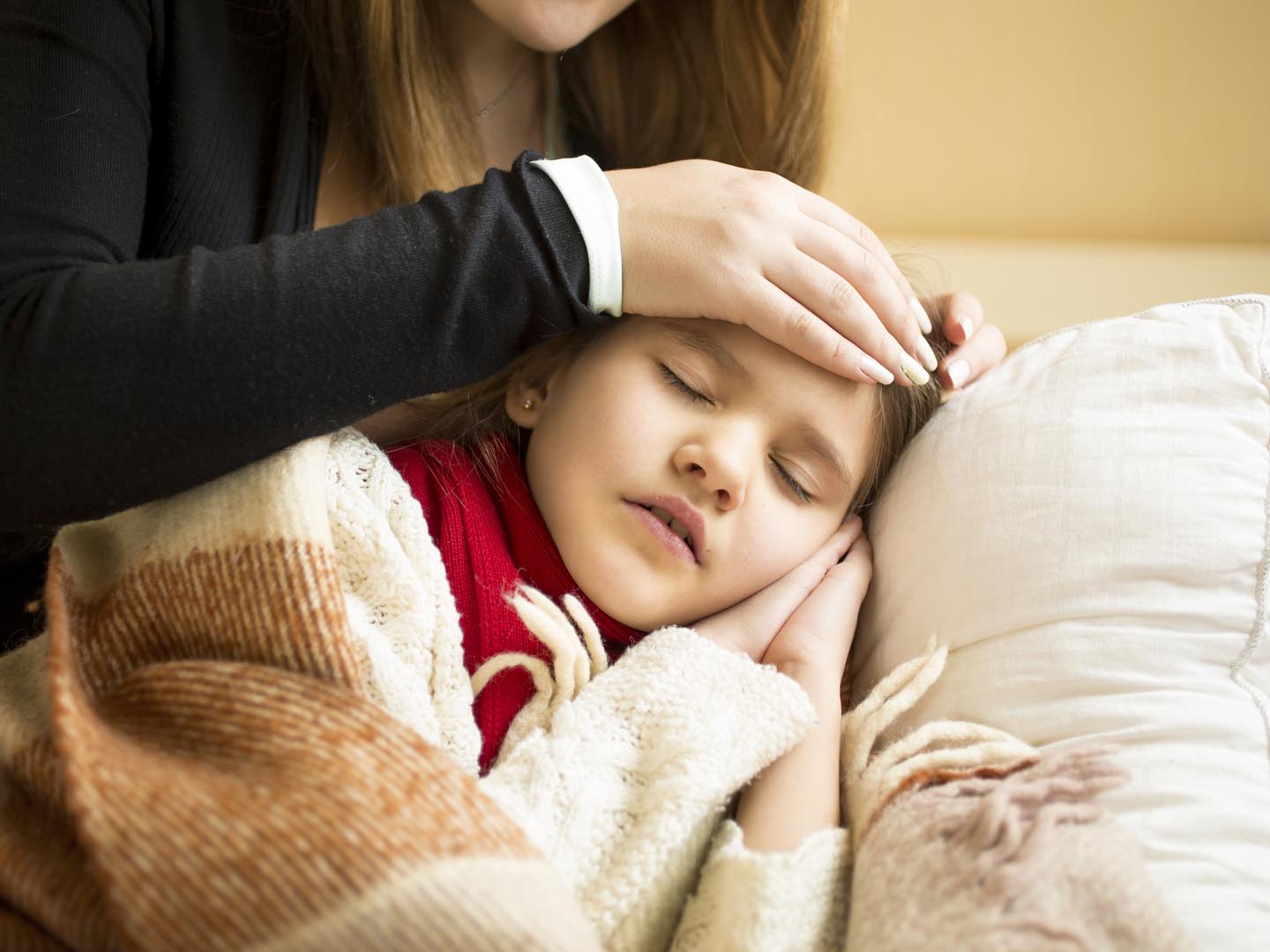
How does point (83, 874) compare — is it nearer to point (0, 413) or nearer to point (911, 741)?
point (0, 413)

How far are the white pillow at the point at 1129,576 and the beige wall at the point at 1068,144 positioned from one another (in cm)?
59

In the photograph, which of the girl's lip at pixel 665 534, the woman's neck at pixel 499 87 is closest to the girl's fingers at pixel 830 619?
the girl's lip at pixel 665 534

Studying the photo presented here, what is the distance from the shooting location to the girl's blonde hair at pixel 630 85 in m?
1.03

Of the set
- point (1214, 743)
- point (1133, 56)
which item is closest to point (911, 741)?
point (1214, 743)

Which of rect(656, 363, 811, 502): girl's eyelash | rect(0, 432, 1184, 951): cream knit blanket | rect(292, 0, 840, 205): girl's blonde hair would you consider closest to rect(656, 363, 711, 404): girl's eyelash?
rect(656, 363, 811, 502): girl's eyelash

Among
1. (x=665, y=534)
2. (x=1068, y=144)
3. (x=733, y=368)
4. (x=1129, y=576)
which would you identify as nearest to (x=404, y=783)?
(x=665, y=534)

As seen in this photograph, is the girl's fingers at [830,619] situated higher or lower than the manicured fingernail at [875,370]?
lower

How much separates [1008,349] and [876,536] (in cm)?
71

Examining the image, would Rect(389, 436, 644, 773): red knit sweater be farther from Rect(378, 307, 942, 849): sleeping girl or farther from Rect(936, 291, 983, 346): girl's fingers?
Rect(936, 291, 983, 346): girl's fingers

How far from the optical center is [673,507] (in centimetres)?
83

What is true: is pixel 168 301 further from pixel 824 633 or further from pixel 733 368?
pixel 824 633

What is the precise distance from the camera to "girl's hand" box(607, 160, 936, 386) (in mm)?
788

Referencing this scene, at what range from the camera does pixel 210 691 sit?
0.60 metres

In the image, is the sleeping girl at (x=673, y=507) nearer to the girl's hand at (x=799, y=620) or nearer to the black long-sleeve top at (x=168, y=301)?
the girl's hand at (x=799, y=620)
